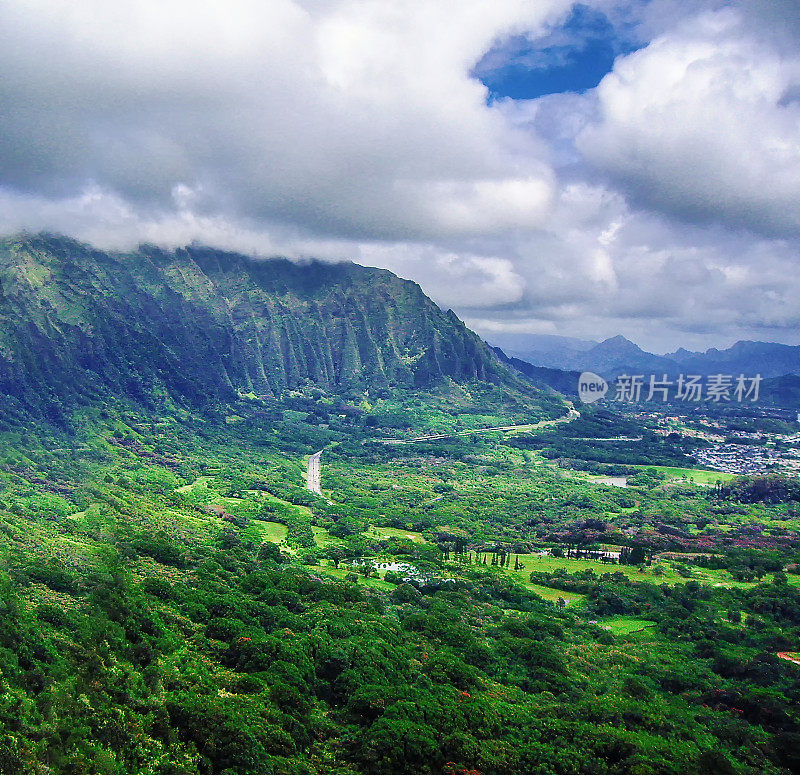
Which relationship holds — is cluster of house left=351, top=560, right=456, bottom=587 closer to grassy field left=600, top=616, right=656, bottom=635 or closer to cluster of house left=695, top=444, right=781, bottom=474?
grassy field left=600, top=616, right=656, bottom=635

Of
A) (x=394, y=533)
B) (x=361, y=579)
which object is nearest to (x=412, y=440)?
(x=394, y=533)

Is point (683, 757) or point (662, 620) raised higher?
point (683, 757)

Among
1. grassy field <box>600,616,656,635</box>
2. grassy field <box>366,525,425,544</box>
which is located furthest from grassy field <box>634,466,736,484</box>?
grassy field <box>600,616,656,635</box>

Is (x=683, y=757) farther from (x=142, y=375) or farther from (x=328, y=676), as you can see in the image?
(x=142, y=375)

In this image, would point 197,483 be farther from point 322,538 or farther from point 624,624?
point 624,624

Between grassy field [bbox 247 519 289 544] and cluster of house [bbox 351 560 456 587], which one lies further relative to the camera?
grassy field [bbox 247 519 289 544]

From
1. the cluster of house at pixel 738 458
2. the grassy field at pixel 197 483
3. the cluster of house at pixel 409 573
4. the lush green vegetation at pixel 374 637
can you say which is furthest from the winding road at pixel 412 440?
the cluster of house at pixel 738 458

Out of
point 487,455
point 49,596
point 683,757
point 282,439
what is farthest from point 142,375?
point 683,757

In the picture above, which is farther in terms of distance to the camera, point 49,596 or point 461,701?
point 49,596

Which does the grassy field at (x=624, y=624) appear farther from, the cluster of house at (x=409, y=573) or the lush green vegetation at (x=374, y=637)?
the cluster of house at (x=409, y=573)
